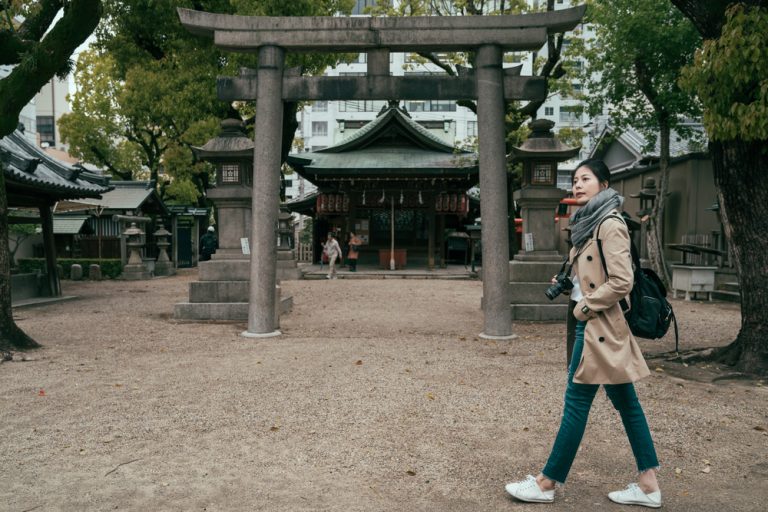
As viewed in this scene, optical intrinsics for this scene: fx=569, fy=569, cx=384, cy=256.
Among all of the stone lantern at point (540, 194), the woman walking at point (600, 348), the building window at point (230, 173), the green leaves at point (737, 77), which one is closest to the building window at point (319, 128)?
the building window at point (230, 173)

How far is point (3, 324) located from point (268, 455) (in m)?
5.13

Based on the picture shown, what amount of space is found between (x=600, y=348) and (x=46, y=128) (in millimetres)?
53072

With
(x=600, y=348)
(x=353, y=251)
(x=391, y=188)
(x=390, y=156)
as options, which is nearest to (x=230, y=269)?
(x=600, y=348)

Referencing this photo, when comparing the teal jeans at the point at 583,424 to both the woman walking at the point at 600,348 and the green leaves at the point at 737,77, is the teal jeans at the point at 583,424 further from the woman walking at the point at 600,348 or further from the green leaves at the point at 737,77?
the green leaves at the point at 737,77

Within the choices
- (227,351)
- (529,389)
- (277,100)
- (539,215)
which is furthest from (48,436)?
(539,215)

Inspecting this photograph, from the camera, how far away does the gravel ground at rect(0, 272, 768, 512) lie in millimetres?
3348

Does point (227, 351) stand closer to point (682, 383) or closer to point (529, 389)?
point (529, 389)

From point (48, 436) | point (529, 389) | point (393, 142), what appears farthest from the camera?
point (393, 142)

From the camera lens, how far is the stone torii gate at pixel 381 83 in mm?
8133

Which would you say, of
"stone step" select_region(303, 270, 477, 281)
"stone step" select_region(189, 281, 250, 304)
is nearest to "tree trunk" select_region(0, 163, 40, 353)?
"stone step" select_region(189, 281, 250, 304)

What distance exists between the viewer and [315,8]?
14.8 metres

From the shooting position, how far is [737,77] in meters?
5.52

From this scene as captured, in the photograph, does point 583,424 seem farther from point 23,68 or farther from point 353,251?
point 353,251

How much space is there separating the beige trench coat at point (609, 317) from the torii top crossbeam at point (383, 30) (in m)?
5.91
